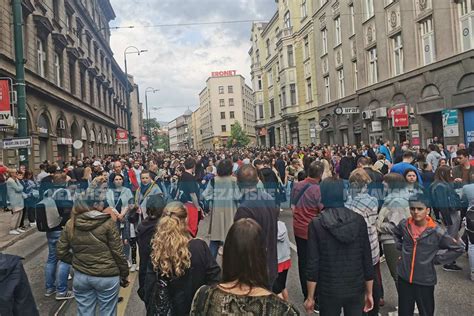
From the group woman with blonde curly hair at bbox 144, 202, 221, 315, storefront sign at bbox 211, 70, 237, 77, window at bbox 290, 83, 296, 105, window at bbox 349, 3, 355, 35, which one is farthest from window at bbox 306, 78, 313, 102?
storefront sign at bbox 211, 70, 237, 77

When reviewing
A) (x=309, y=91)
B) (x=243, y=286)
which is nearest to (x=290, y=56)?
(x=309, y=91)

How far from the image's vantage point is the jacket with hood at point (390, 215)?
4.35 metres

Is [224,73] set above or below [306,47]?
above

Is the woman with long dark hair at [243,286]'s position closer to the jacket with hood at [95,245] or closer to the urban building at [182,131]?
the jacket with hood at [95,245]

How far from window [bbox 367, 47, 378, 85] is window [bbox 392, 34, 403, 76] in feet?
6.76

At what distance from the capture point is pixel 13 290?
2674 mm

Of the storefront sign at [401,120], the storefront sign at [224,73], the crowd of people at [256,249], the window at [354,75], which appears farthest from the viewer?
the storefront sign at [224,73]

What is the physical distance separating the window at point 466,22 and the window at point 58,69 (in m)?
21.5

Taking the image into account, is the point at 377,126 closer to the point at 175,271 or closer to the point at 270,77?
the point at 175,271

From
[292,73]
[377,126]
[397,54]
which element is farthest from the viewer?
[292,73]

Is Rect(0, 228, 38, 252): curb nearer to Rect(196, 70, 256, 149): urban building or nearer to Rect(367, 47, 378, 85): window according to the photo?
Rect(367, 47, 378, 85): window

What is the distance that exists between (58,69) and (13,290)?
2515cm

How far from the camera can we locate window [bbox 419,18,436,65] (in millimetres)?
17891

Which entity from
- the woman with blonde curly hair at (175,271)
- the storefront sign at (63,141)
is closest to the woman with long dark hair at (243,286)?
the woman with blonde curly hair at (175,271)
